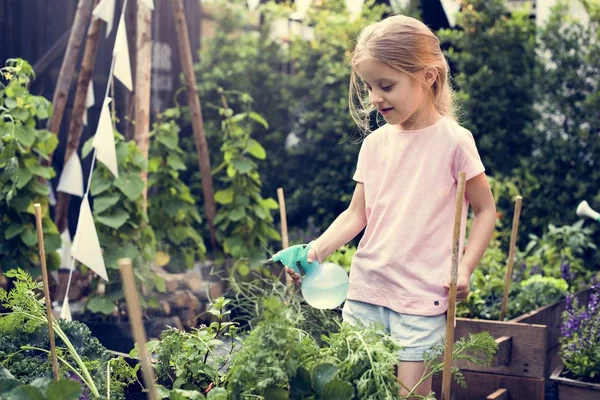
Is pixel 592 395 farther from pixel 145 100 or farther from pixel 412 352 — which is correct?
pixel 145 100

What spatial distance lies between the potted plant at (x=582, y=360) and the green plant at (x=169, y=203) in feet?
5.91

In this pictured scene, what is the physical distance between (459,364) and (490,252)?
1201 millimetres

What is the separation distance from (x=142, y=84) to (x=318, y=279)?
1896mm

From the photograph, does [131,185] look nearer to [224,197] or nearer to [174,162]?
[174,162]

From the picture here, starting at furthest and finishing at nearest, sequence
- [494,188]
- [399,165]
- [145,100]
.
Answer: [494,188] < [145,100] < [399,165]

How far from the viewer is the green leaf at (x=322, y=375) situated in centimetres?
155

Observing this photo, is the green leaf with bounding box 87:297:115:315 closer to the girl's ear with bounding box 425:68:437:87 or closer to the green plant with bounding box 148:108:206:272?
the green plant with bounding box 148:108:206:272

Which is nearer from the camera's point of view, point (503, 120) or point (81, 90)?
point (81, 90)

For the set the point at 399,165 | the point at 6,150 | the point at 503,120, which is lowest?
the point at 503,120

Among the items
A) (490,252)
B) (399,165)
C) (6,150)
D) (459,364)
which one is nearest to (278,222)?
(490,252)

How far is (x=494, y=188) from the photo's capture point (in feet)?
14.8

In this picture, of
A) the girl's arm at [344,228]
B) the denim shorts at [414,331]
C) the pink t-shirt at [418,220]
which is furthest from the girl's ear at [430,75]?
the denim shorts at [414,331]

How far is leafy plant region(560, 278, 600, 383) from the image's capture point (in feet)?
8.94

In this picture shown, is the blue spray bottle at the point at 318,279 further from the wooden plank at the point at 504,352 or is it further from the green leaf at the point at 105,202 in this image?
the green leaf at the point at 105,202
